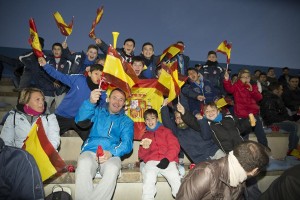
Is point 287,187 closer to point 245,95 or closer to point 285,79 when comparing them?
point 245,95

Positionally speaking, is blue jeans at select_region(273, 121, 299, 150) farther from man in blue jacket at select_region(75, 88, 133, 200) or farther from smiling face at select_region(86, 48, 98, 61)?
smiling face at select_region(86, 48, 98, 61)

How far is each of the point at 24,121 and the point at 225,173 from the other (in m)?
3.03

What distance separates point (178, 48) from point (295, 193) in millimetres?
4721

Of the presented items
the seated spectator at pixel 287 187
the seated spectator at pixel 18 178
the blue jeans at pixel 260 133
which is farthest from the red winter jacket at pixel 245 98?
the seated spectator at pixel 18 178

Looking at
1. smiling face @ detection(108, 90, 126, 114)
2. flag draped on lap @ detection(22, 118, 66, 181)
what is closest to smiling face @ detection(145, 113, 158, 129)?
smiling face @ detection(108, 90, 126, 114)

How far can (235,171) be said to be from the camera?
8.14 ft

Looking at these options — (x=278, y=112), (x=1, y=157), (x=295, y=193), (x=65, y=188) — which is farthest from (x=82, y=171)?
(x=278, y=112)

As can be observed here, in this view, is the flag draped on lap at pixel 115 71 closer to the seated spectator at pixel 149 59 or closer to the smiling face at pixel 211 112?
the smiling face at pixel 211 112

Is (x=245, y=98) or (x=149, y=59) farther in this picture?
(x=149, y=59)

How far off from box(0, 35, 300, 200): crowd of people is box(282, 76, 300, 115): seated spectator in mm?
917

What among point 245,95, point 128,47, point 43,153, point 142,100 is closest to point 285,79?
point 245,95

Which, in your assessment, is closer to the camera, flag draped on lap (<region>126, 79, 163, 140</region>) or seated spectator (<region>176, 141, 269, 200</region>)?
seated spectator (<region>176, 141, 269, 200</region>)

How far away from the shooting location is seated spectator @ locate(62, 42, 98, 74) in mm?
6399

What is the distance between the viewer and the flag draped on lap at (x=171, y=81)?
170 inches
